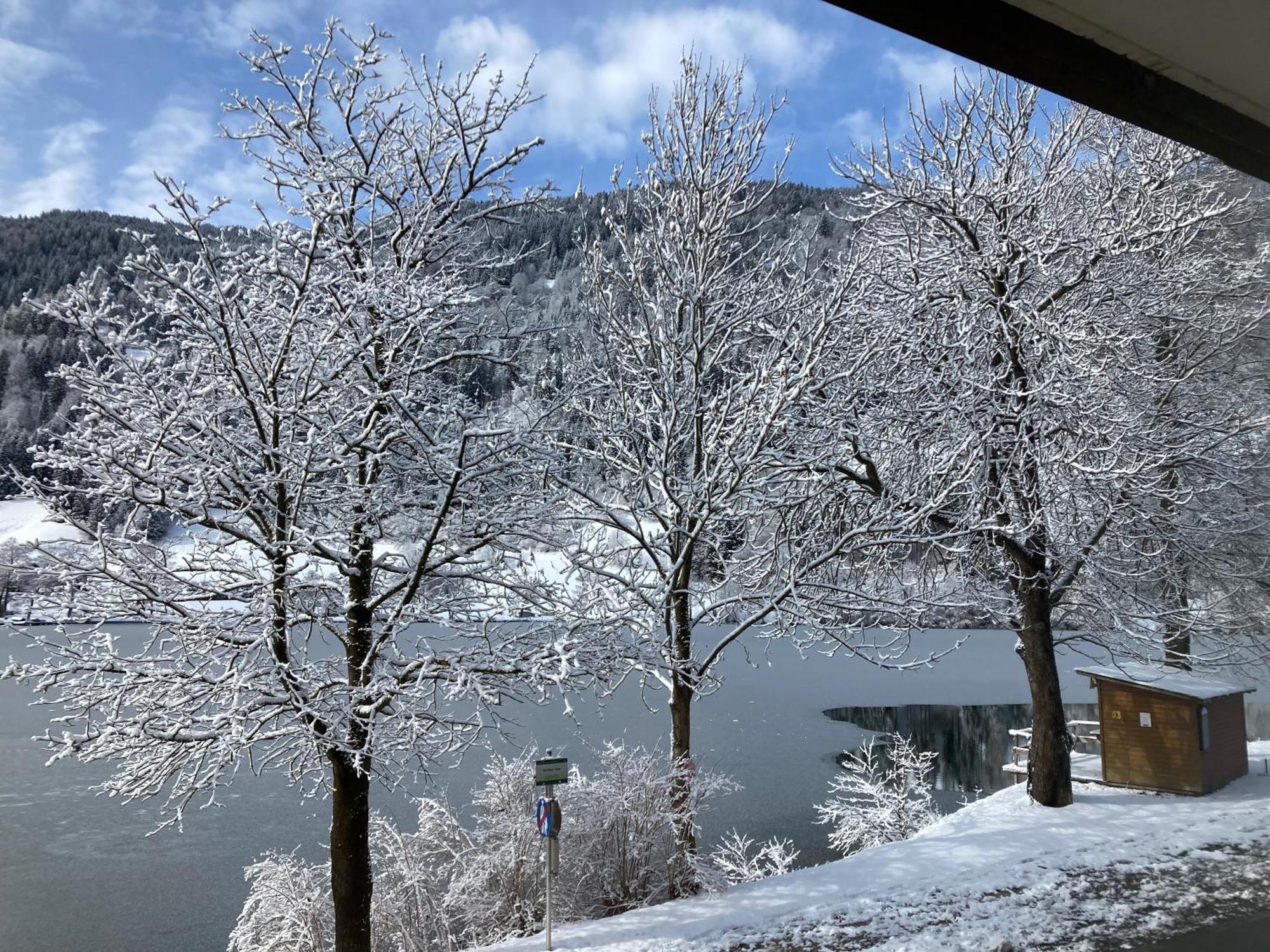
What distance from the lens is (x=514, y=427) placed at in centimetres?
690

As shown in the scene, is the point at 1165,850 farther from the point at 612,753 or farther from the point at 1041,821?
the point at 612,753

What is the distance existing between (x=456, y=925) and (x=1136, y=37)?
9795 millimetres

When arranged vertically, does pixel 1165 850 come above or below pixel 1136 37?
below

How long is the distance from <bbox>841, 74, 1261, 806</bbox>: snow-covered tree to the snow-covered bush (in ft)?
14.7

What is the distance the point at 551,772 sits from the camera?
696cm

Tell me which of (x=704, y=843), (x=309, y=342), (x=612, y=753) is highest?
(x=309, y=342)

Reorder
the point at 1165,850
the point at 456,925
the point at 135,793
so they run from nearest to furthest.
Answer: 1. the point at 135,793
2. the point at 1165,850
3. the point at 456,925

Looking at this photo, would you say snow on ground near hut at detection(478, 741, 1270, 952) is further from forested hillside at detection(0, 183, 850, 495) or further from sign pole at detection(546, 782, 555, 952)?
forested hillside at detection(0, 183, 850, 495)

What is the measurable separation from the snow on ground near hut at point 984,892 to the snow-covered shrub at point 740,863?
0.66 m

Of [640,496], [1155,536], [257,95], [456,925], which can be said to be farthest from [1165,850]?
[257,95]

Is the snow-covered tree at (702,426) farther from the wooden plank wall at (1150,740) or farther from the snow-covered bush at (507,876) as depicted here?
the wooden plank wall at (1150,740)

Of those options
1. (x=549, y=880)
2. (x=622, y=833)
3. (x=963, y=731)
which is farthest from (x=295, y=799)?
(x=963, y=731)

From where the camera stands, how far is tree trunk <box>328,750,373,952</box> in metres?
6.95

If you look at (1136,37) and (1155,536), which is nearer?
(1136,37)
